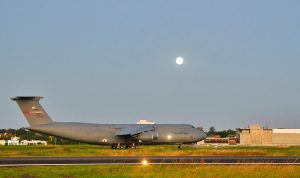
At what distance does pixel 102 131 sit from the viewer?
45.5 metres

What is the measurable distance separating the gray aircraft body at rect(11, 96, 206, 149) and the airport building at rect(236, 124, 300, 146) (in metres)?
61.9

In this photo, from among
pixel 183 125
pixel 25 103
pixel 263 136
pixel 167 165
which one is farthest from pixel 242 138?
pixel 167 165

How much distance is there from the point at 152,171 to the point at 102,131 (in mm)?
27479

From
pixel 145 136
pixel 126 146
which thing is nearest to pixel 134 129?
pixel 145 136

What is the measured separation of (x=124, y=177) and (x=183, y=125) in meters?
34.2

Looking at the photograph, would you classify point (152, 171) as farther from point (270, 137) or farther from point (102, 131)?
point (270, 137)

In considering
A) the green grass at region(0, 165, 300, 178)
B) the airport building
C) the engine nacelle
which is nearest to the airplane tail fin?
the engine nacelle

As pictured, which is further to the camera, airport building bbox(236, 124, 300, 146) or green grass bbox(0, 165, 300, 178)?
airport building bbox(236, 124, 300, 146)

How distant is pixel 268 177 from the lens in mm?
17328

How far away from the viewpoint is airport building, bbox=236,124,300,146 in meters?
106

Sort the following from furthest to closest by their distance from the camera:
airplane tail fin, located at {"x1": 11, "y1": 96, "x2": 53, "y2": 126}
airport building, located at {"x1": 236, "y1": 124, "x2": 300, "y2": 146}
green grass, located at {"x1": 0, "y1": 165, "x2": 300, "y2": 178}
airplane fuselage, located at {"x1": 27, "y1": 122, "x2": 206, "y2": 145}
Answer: airport building, located at {"x1": 236, "y1": 124, "x2": 300, "y2": 146}
airplane fuselage, located at {"x1": 27, "y1": 122, "x2": 206, "y2": 145}
airplane tail fin, located at {"x1": 11, "y1": 96, "x2": 53, "y2": 126}
green grass, located at {"x1": 0, "y1": 165, "x2": 300, "y2": 178}

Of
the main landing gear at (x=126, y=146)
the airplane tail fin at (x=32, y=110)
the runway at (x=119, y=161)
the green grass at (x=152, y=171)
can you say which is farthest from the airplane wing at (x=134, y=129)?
the green grass at (x=152, y=171)

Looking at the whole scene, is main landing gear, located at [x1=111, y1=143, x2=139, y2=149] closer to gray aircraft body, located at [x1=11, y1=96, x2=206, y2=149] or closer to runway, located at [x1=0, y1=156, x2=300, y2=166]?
gray aircraft body, located at [x1=11, y1=96, x2=206, y2=149]

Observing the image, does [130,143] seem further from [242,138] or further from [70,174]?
[242,138]
